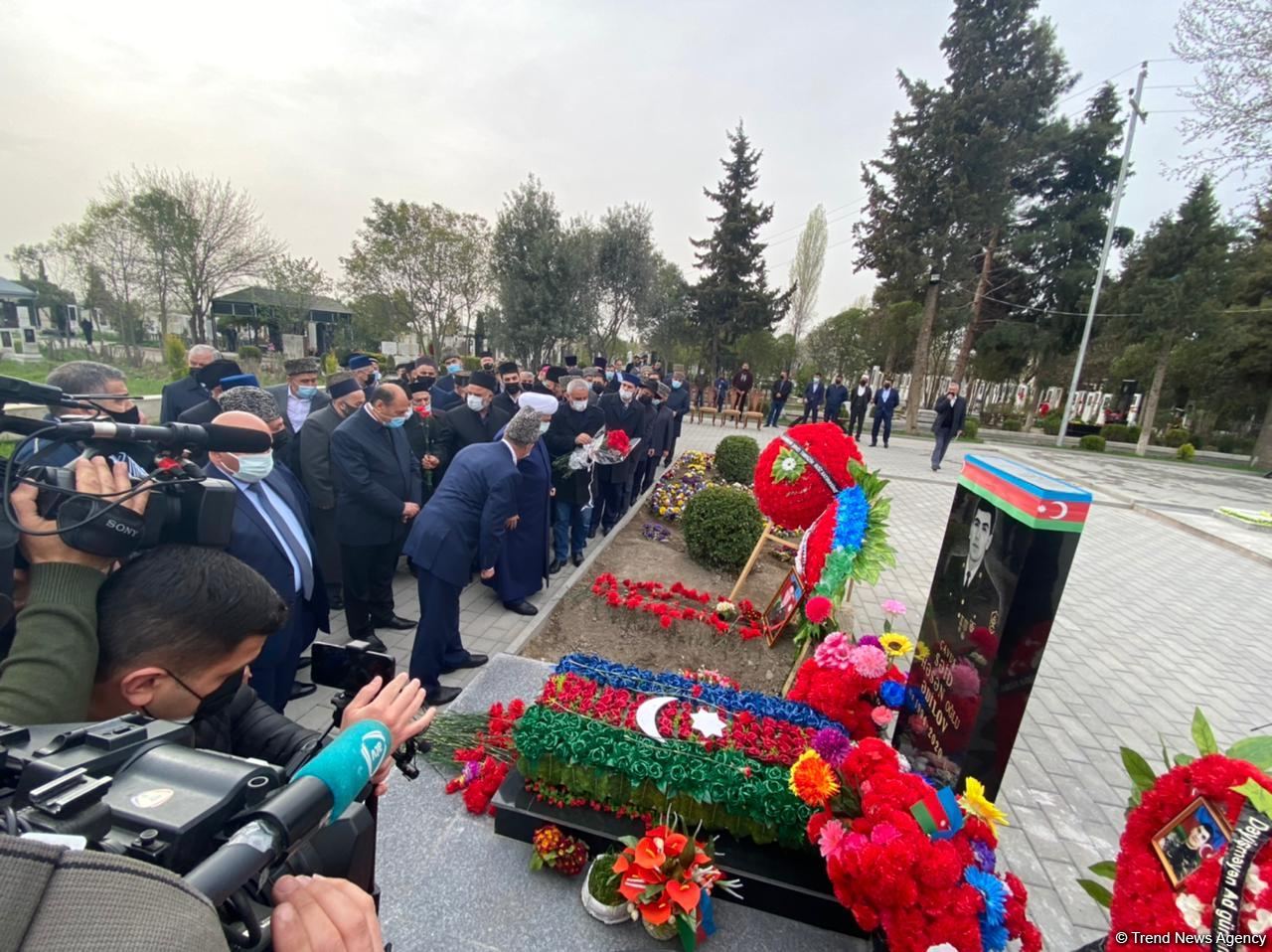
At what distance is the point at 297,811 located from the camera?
92 cm

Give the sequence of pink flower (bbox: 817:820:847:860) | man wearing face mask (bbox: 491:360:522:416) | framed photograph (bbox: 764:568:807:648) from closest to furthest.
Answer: pink flower (bbox: 817:820:847:860), framed photograph (bbox: 764:568:807:648), man wearing face mask (bbox: 491:360:522:416)

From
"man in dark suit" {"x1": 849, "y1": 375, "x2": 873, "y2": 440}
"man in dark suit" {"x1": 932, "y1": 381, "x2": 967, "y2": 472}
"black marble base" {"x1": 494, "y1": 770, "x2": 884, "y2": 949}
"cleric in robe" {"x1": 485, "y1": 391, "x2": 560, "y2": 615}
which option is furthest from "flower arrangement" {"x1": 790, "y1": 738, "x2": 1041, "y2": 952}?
"man in dark suit" {"x1": 849, "y1": 375, "x2": 873, "y2": 440}

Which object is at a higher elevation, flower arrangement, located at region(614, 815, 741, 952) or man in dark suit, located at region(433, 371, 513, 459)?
man in dark suit, located at region(433, 371, 513, 459)

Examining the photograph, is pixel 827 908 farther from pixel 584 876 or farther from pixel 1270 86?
pixel 1270 86

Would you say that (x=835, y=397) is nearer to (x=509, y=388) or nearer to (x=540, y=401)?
(x=509, y=388)

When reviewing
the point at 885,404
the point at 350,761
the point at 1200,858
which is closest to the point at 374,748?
the point at 350,761

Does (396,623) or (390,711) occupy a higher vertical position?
(390,711)

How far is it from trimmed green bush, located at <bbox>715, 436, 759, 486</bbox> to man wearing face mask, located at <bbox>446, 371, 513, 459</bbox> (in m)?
5.22

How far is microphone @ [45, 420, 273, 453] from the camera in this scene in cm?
120

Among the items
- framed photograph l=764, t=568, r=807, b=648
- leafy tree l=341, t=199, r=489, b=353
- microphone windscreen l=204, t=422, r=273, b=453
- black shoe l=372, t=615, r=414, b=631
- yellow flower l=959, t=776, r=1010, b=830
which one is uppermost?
leafy tree l=341, t=199, r=489, b=353

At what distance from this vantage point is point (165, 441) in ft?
4.47

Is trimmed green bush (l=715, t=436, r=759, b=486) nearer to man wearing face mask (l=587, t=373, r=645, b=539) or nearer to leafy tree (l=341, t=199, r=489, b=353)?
man wearing face mask (l=587, t=373, r=645, b=539)

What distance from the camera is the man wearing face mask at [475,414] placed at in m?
6.23

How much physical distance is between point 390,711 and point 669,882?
1633mm
